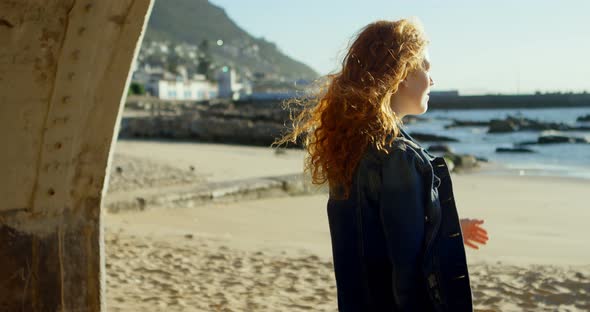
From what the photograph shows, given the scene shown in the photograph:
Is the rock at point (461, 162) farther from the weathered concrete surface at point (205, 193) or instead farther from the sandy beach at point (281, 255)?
the weathered concrete surface at point (205, 193)

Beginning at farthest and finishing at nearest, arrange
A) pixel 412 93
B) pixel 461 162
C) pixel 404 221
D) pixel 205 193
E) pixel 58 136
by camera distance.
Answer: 1. pixel 461 162
2. pixel 205 193
3. pixel 58 136
4. pixel 412 93
5. pixel 404 221

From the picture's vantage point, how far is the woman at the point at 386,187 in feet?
6.55

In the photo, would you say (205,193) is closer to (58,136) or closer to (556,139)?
(58,136)

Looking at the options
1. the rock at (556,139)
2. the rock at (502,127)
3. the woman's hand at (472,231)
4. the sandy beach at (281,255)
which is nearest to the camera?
the woman's hand at (472,231)

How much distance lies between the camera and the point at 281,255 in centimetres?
700

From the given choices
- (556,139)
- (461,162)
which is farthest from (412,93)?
(556,139)

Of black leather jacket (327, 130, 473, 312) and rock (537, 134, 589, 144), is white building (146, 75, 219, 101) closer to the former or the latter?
rock (537, 134, 589, 144)

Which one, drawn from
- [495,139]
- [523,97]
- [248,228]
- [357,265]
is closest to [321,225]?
[248,228]

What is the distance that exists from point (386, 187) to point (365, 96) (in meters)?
0.28

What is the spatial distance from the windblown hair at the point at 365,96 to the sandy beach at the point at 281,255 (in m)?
2.96

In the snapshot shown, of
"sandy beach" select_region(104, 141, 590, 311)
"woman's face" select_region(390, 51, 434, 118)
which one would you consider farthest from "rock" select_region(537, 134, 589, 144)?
"woman's face" select_region(390, 51, 434, 118)

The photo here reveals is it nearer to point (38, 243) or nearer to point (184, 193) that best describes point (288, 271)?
point (38, 243)

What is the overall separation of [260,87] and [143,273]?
5993 inches

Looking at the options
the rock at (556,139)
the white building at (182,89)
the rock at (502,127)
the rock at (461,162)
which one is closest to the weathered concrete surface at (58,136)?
the rock at (461,162)
